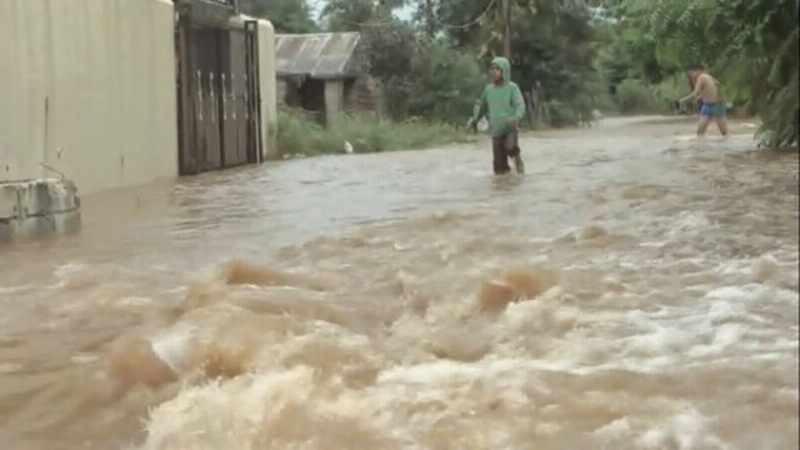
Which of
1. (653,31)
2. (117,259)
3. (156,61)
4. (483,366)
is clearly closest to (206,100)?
(156,61)

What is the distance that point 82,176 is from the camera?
1298cm

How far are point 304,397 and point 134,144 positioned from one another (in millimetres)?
11024

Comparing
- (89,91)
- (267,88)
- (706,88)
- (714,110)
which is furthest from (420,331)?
(714,110)

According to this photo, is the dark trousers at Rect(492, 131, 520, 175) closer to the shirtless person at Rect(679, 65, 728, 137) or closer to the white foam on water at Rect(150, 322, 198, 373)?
the shirtless person at Rect(679, 65, 728, 137)

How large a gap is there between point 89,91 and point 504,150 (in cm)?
514

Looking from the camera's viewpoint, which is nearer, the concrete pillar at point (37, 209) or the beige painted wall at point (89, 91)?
the concrete pillar at point (37, 209)

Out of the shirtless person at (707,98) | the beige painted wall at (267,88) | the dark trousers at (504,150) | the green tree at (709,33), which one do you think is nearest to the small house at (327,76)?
the beige painted wall at (267,88)

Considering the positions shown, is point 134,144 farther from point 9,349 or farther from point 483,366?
point 483,366

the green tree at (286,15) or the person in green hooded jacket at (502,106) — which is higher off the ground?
the green tree at (286,15)

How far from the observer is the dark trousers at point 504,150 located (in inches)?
559

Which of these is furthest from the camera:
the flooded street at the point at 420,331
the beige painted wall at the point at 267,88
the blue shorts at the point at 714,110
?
the blue shorts at the point at 714,110

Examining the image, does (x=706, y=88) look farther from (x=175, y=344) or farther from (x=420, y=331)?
(x=175, y=344)

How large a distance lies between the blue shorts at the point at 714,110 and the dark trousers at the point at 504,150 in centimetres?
725

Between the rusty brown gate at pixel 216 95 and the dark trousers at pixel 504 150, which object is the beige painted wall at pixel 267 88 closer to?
the rusty brown gate at pixel 216 95
